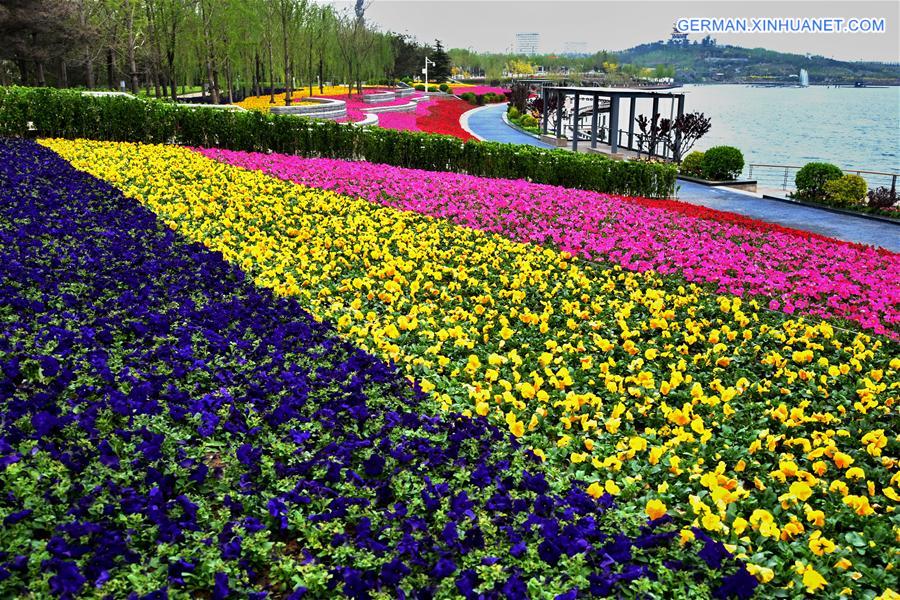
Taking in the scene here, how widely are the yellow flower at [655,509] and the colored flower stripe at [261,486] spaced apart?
7 cm

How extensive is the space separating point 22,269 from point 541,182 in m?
10.9

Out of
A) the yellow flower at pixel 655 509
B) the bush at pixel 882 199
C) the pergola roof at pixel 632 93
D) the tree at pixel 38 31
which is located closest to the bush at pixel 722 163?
the pergola roof at pixel 632 93

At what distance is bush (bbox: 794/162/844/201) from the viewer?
53.1ft

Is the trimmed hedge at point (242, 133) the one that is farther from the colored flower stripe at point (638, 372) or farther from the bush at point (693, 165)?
the bush at point (693, 165)

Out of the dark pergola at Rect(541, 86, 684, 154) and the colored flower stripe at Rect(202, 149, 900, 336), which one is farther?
the dark pergola at Rect(541, 86, 684, 154)

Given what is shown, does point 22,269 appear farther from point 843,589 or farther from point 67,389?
point 843,589

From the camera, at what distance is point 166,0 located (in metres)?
32.7

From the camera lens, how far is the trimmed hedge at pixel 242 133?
15602 millimetres

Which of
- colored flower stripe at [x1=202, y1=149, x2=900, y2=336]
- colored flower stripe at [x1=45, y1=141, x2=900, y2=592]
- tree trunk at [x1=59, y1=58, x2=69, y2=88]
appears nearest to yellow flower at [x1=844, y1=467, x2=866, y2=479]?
colored flower stripe at [x1=45, y1=141, x2=900, y2=592]

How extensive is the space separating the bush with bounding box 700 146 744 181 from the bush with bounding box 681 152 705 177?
25cm

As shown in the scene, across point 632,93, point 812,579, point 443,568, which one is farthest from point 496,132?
point 443,568

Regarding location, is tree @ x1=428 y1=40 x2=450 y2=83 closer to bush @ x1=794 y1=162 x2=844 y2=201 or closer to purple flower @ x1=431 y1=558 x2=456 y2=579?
bush @ x1=794 y1=162 x2=844 y2=201

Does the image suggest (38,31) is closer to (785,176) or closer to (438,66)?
(785,176)

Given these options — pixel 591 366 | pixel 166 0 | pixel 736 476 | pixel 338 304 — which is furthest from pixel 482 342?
pixel 166 0
